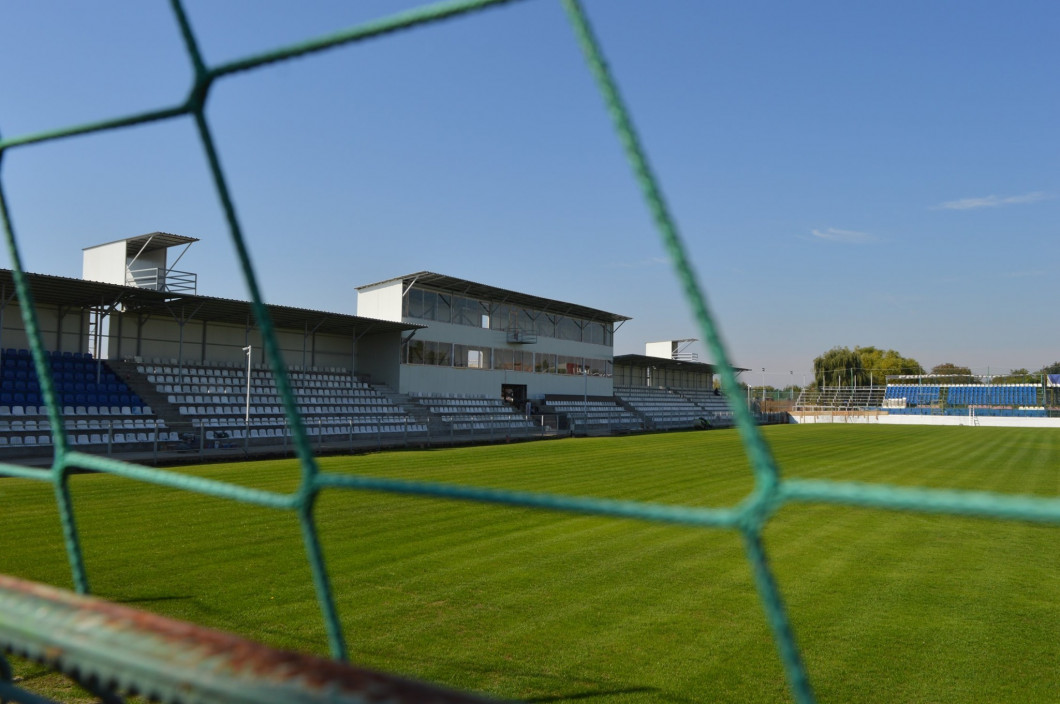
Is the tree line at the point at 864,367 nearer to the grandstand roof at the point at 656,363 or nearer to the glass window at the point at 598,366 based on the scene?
the grandstand roof at the point at 656,363

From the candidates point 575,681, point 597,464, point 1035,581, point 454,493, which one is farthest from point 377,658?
point 597,464

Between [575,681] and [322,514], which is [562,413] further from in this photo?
[575,681]

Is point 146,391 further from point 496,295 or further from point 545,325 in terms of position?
point 545,325

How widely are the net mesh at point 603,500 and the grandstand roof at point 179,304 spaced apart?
1217 cm

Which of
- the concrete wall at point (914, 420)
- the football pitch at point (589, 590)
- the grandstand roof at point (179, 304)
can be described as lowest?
the concrete wall at point (914, 420)

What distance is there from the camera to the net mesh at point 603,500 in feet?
2.53

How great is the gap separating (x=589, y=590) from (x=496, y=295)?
26009 mm

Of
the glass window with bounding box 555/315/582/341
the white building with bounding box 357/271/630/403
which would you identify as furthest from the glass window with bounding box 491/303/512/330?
the glass window with bounding box 555/315/582/341

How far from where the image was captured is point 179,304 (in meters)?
19.2

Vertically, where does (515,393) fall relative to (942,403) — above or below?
above

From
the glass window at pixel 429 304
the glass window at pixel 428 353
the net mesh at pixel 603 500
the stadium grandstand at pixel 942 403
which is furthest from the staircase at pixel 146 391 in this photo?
the stadium grandstand at pixel 942 403

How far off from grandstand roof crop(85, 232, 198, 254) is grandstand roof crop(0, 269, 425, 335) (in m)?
1.68

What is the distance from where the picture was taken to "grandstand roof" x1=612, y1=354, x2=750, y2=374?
139 ft

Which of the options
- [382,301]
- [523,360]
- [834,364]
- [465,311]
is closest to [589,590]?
[382,301]
